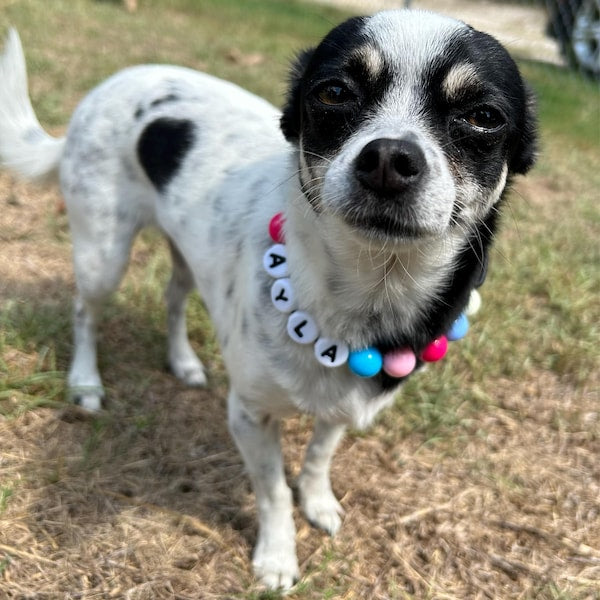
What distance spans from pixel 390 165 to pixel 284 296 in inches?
25.0

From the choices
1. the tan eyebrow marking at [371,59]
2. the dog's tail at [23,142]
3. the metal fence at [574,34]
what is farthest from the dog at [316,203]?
the metal fence at [574,34]

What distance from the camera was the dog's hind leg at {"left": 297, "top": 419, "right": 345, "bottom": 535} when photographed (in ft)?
8.74

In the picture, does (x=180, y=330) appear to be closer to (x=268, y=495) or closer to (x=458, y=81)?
(x=268, y=495)

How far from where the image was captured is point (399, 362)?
2145mm

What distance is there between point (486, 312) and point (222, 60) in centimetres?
553

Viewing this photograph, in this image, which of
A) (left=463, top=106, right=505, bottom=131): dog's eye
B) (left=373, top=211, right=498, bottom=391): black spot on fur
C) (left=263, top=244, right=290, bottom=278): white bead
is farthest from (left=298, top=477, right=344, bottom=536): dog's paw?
(left=463, top=106, right=505, bottom=131): dog's eye

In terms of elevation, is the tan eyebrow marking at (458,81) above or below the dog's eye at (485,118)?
above

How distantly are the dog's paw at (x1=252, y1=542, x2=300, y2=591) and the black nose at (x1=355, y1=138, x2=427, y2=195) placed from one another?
1469mm

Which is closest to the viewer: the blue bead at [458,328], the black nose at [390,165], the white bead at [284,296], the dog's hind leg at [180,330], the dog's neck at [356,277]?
the black nose at [390,165]

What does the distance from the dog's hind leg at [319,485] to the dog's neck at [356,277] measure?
0.67 m

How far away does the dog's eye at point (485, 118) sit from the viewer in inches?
73.5

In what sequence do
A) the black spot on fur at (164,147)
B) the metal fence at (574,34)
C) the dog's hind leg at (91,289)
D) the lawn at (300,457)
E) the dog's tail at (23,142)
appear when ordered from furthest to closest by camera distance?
the metal fence at (574,34)
the dog's tail at (23,142)
the dog's hind leg at (91,289)
the black spot on fur at (164,147)
the lawn at (300,457)

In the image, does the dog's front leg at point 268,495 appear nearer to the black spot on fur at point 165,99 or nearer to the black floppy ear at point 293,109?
the black floppy ear at point 293,109

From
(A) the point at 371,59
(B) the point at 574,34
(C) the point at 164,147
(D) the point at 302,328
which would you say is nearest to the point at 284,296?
(D) the point at 302,328
